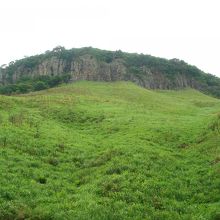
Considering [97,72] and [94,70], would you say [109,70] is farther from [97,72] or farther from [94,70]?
[94,70]

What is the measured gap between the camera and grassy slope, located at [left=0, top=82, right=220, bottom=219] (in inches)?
752

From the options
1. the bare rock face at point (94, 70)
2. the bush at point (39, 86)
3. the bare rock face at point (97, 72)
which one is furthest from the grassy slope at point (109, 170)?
the bare rock face at point (97, 72)

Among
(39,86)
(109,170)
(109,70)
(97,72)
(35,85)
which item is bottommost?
(109,170)

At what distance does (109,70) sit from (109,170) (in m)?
109

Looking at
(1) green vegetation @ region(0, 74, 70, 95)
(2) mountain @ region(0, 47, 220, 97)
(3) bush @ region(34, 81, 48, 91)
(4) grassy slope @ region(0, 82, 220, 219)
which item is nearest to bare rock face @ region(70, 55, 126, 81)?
(2) mountain @ region(0, 47, 220, 97)

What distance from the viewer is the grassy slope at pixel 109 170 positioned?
62.6 feet

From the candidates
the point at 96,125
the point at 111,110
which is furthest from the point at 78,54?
the point at 96,125

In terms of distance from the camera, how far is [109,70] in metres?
133

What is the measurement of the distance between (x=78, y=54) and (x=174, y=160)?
123662 mm

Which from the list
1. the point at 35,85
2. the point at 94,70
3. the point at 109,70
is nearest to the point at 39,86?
the point at 35,85

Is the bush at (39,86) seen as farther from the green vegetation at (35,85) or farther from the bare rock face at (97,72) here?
the bare rock face at (97,72)

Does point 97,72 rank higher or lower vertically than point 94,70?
lower

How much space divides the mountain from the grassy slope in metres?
83.5

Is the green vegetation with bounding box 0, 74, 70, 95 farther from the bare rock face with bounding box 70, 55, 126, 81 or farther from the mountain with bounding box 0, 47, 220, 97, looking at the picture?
the bare rock face with bounding box 70, 55, 126, 81
